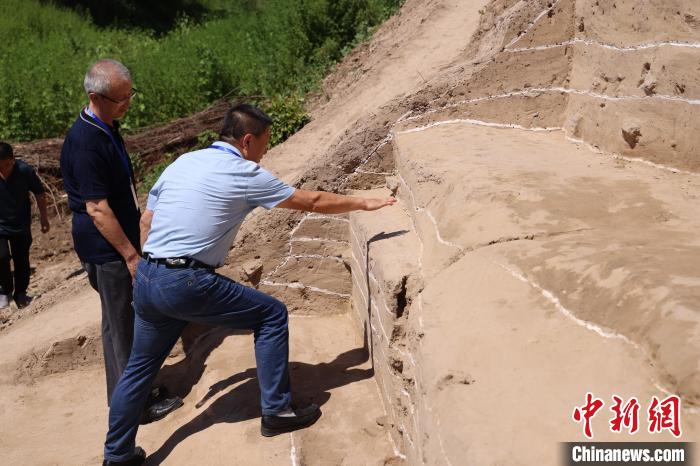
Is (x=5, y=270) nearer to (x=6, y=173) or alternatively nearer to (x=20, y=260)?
(x=20, y=260)

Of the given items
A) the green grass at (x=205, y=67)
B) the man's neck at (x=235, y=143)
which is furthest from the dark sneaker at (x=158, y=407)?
the green grass at (x=205, y=67)

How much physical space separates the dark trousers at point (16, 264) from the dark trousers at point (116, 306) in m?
3.10

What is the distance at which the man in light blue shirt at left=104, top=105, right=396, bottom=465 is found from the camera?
3.21 m

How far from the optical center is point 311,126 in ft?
20.1

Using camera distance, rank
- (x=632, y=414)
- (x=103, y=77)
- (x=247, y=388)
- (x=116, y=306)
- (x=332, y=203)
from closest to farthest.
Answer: (x=632, y=414) < (x=332, y=203) < (x=103, y=77) < (x=116, y=306) < (x=247, y=388)

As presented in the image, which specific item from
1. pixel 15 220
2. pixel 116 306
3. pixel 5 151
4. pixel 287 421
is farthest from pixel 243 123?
pixel 15 220

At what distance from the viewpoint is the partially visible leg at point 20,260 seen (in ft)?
21.8

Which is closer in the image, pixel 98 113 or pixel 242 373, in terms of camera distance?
pixel 98 113

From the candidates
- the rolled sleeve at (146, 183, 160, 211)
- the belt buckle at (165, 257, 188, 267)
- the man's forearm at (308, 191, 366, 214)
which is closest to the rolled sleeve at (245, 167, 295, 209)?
the man's forearm at (308, 191, 366, 214)

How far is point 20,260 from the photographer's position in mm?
6672

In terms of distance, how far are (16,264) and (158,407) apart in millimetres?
3345

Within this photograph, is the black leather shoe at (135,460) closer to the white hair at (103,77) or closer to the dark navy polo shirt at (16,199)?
the white hair at (103,77)

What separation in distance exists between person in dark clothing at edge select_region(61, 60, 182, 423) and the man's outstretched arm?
2.96 feet

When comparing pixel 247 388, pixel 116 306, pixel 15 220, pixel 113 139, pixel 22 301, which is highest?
pixel 113 139
